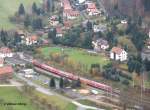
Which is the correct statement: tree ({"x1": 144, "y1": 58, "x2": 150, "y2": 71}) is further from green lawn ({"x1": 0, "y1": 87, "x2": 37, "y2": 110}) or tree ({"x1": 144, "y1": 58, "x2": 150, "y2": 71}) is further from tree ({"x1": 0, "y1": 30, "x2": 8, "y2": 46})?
tree ({"x1": 0, "y1": 30, "x2": 8, "y2": 46})

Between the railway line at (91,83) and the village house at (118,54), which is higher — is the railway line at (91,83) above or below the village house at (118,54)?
below

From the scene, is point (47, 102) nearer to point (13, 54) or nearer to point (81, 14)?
point (13, 54)

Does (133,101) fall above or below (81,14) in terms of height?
below

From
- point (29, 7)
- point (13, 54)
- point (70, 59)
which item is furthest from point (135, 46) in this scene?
point (29, 7)

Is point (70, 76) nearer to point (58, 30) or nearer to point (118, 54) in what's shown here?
point (118, 54)

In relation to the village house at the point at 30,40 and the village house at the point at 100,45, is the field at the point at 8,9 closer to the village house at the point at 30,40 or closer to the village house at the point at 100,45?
the village house at the point at 30,40

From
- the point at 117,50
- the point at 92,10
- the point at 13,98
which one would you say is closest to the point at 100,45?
the point at 117,50

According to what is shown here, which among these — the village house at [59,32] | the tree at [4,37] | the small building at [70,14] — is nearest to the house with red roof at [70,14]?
the small building at [70,14]
